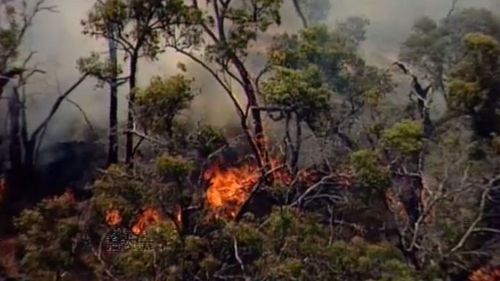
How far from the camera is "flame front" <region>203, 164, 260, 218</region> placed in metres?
11.1

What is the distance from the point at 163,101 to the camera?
30.1ft

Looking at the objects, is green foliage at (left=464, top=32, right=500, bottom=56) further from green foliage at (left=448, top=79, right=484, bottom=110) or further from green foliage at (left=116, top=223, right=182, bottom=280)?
green foliage at (left=116, top=223, right=182, bottom=280)

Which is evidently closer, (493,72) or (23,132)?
(493,72)

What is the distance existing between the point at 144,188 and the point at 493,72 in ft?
16.5

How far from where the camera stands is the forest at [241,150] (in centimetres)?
895

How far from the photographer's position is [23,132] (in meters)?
12.5

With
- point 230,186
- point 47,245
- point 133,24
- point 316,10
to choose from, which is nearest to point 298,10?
point 316,10

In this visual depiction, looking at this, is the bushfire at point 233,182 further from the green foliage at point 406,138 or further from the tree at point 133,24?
the green foliage at point 406,138

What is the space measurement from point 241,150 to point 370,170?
3.39m

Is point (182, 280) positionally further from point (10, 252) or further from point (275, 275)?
point (10, 252)

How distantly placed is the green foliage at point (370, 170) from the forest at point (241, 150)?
0.7 inches

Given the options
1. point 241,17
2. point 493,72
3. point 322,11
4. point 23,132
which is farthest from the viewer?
point 322,11

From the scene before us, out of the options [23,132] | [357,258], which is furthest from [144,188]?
[23,132]

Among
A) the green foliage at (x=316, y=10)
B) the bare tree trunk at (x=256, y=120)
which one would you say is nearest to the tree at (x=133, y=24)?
the bare tree trunk at (x=256, y=120)
